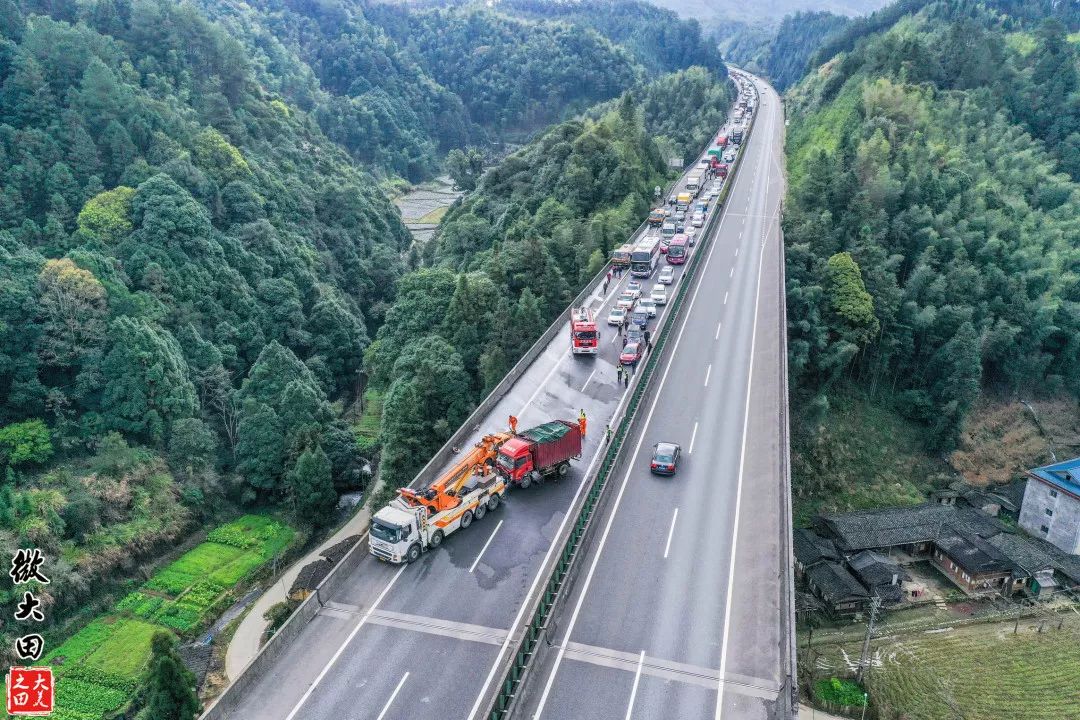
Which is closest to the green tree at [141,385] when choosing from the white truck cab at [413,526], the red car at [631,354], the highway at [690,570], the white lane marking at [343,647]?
the red car at [631,354]

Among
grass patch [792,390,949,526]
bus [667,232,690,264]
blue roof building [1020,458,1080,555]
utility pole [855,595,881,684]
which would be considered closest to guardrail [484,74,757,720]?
bus [667,232,690,264]

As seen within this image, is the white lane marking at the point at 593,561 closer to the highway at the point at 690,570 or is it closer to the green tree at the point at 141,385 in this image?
the highway at the point at 690,570

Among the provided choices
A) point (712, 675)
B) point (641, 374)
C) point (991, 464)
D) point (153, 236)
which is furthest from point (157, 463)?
point (991, 464)

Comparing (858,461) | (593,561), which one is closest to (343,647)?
(593,561)

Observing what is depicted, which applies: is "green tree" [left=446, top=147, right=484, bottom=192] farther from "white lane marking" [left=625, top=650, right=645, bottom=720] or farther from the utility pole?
"white lane marking" [left=625, top=650, right=645, bottom=720]

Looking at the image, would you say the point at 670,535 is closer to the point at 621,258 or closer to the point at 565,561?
the point at 565,561

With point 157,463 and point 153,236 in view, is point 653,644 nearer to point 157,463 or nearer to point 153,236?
point 157,463
